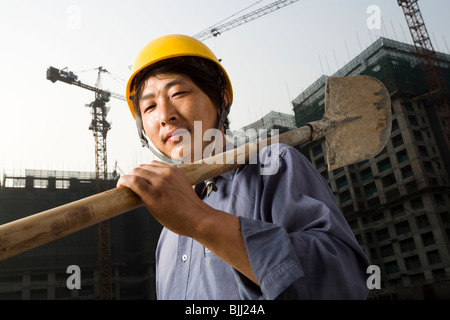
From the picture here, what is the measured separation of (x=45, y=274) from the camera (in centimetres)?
3462

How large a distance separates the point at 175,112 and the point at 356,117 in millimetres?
1633

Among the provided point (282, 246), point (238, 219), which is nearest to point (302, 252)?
point (282, 246)

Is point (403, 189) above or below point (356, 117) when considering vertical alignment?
above

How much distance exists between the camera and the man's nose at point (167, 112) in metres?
1.73

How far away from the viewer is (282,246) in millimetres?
996

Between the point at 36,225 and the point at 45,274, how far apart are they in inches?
1574

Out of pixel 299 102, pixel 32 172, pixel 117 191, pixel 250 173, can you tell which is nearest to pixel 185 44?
pixel 250 173

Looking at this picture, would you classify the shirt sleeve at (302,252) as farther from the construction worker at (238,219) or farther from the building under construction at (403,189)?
the building under construction at (403,189)

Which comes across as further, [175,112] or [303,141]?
[303,141]

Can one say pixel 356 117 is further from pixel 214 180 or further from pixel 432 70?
pixel 432 70

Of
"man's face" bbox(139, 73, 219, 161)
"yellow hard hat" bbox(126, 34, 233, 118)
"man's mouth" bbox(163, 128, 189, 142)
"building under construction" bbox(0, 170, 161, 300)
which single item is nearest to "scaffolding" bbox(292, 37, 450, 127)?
"building under construction" bbox(0, 170, 161, 300)

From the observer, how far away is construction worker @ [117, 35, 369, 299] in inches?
39.3

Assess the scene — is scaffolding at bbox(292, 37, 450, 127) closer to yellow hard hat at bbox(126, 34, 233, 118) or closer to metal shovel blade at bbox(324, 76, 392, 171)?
metal shovel blade at bbox(324, 76, 392, 171)

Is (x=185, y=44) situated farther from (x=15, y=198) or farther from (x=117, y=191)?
(x=15, y=198)
